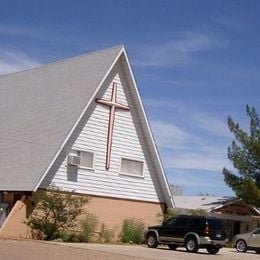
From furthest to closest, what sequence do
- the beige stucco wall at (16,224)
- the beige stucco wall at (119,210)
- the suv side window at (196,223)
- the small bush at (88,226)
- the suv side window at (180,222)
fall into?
the beige stucco wall at (119,210) → the small bush at (88,226) → the suv side window at (180,222) → the beige stucco wall at (16,224) → the suv side window at (196,223)

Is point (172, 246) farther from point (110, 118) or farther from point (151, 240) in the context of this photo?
point (110, 118)

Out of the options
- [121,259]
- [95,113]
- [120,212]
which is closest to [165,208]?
[120,212]

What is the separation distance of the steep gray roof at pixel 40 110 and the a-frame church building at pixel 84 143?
0.06m

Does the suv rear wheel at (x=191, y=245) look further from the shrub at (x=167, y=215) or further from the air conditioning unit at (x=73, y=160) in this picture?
the air conditioning unit at (x=73, y=160)

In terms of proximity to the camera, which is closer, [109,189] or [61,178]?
[61,178]

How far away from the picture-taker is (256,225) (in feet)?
166

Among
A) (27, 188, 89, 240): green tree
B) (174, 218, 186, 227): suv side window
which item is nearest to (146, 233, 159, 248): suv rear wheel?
(174, 218, 186, 227): suv side window

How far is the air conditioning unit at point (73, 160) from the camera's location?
33.1 m

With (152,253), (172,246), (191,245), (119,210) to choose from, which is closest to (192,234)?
(191,245)

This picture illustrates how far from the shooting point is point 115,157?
35906 mm

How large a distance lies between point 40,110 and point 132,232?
846 centimetres

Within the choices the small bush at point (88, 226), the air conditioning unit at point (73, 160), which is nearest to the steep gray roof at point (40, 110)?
the air conditioning unit at point (73, 160)

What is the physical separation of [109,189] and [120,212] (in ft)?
5.16

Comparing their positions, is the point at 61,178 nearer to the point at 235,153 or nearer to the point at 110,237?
the point at 110,237
